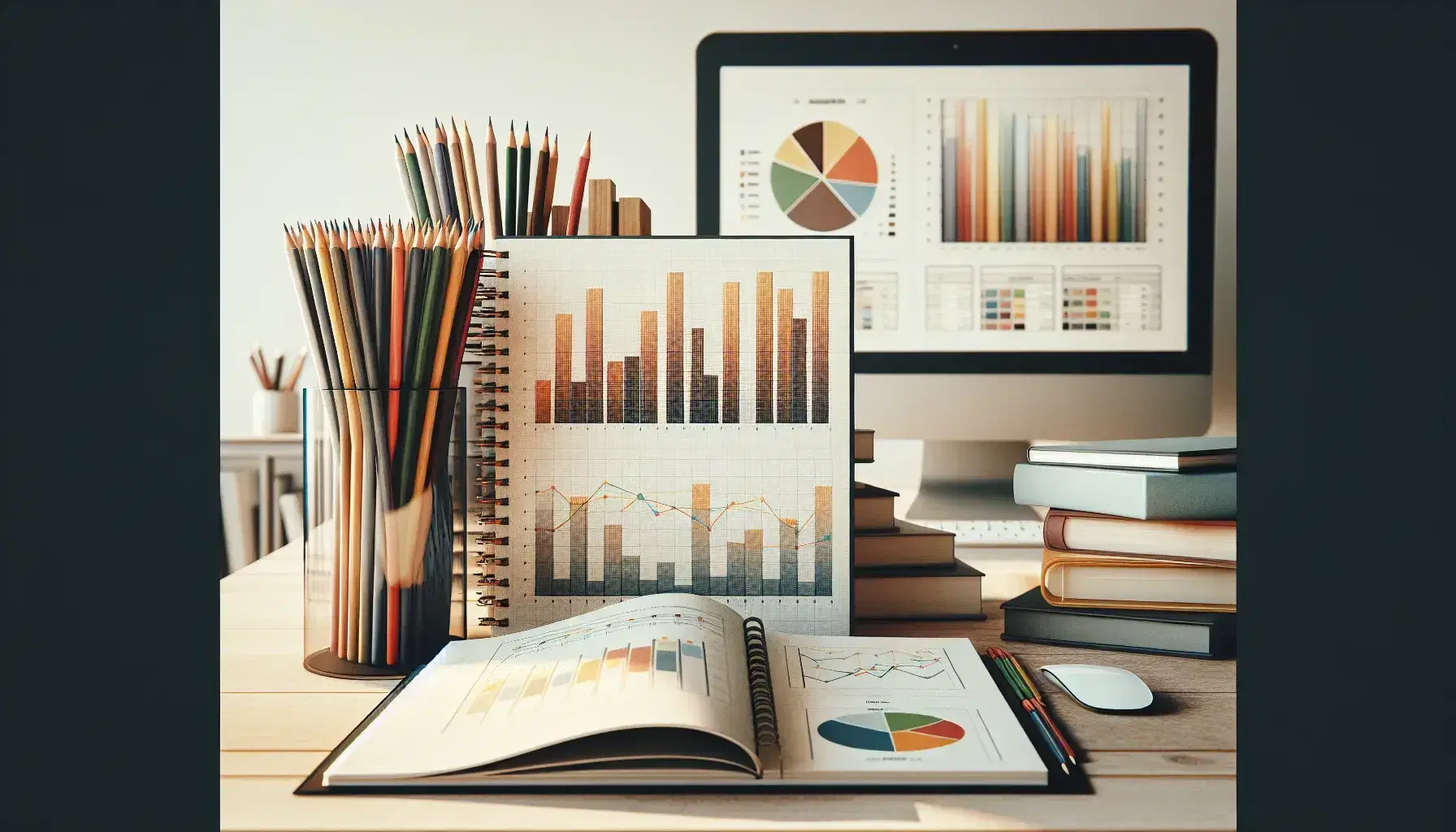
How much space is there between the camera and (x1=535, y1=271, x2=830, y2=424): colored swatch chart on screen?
0.69 metres

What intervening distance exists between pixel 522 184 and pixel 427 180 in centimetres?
8

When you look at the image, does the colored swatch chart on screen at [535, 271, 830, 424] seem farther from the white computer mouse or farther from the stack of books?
the white computer mouse

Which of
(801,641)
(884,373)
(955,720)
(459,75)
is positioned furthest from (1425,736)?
(459,75)

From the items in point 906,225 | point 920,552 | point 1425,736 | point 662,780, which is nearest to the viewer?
point 1425,736

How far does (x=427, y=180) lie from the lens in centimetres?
76

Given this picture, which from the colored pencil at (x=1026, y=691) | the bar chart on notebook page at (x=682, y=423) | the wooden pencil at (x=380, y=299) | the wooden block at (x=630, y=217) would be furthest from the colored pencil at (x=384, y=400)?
the colored pencil at (x=1026, y=691)

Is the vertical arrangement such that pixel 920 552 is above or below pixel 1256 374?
below

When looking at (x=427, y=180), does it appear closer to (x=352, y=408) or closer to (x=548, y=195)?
(x=548, y=195)

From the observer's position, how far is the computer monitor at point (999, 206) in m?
1.99

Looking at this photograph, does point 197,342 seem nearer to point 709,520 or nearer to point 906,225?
point 709,520

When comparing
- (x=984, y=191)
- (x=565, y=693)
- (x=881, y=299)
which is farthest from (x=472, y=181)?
(x=984, y=191)

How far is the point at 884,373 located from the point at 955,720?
1.57 meters

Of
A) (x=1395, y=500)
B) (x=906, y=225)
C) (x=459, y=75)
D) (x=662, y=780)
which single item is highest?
(x=459, y=75)

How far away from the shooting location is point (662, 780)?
418mm
